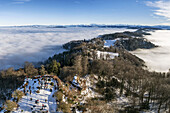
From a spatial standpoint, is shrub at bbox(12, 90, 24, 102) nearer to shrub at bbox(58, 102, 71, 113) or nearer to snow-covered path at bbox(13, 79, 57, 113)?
snow-covered path at bbox(13, 79, 57, 113)

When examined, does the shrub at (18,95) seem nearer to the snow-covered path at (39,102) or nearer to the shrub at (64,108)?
the snow-covered path at (39,102)

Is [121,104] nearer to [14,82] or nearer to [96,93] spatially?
[96,93]

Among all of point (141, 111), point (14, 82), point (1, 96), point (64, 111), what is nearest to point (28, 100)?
point (64, 111)

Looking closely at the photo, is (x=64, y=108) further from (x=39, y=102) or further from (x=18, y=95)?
(x=18, y=95)

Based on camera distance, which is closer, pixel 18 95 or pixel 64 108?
pixel 64 108

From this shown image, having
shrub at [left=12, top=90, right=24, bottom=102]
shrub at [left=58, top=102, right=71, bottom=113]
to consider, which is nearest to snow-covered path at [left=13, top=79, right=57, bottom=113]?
shrub at [left=12, top=90, right=24, bottom=102]

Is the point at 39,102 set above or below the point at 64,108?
above

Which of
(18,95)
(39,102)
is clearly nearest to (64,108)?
(39,102)

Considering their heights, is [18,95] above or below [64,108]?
above

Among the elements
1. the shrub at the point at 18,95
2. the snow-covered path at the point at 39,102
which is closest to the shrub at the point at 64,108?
the snow-covered path at the point at 39,102

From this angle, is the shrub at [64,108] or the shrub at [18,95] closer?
the shrub at [64,108]

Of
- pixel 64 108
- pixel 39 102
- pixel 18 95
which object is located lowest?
pixel 64 108
